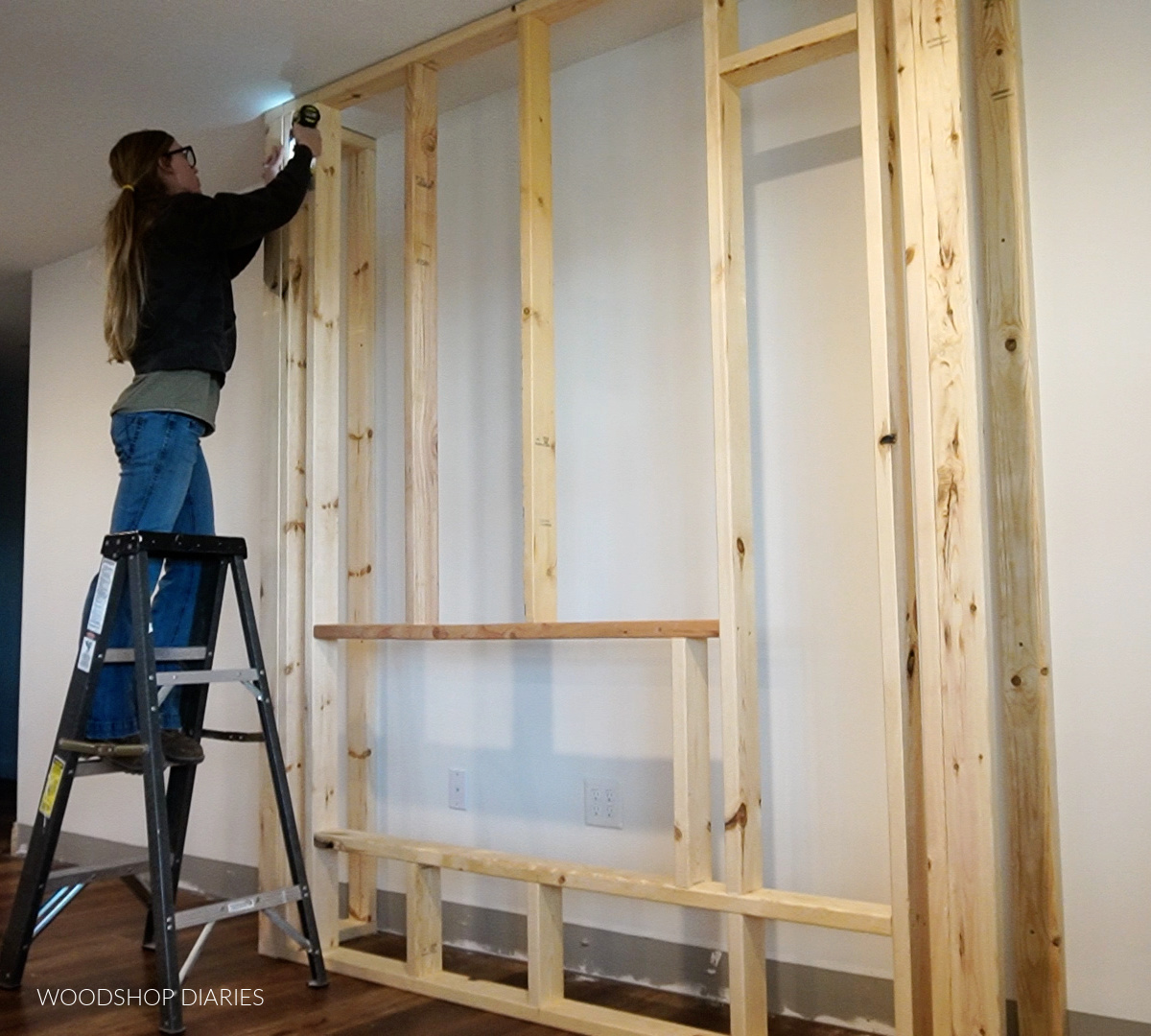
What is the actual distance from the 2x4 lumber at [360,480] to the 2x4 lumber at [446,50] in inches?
9.9

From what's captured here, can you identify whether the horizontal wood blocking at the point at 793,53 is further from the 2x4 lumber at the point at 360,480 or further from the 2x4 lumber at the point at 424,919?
the 2x4 lumber at the point at 424,919

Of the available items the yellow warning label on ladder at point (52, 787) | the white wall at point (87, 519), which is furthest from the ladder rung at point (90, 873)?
the white wall at point (87, 519)

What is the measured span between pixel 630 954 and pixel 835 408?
4.40 feet

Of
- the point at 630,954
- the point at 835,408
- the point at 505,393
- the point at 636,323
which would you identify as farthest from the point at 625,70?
the point at 630,954

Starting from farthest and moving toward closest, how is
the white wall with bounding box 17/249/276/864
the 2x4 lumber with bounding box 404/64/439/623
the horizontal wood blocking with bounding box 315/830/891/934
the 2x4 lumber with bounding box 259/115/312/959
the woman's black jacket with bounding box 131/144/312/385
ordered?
the white wall with bounding box 17/249/276/864 → the 2x4 lumber with bounding box 259/115/312/959 → the 2x4 lumber with bounding box 404/64/439/623 → the woman's black jacket with bounding box 131/144/312/385 → the horizontal wood blocking with bounding box 315/830/891/934

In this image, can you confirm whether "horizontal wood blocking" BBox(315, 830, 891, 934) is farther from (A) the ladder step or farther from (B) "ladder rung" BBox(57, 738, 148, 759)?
(B) "ladder rung" BBox(57, 738, 148, 759)

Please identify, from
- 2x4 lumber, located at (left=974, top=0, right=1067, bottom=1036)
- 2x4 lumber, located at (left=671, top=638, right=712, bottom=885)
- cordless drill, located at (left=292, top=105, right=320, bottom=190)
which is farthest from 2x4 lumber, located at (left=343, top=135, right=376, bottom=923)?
2x4 lumber, located at (left=974, top=0, right=1067, bottom=1036)

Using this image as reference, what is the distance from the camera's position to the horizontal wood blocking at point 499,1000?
7.24ft

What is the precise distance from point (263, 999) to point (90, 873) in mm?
479

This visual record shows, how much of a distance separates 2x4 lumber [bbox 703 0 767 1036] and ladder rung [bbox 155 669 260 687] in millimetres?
1051

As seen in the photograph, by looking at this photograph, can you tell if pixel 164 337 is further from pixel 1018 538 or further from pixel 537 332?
pixel 1018 538

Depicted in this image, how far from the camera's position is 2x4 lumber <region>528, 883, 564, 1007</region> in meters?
2.32

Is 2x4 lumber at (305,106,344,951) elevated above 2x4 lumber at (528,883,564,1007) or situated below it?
above

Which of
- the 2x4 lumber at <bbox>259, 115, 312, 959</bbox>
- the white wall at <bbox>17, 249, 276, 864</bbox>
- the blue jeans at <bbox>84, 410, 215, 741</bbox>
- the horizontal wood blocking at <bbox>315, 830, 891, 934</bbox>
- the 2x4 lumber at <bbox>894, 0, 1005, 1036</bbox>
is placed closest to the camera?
the 2x4 lumber at <bbox>894, 0, 1005, 1036</bbox>
